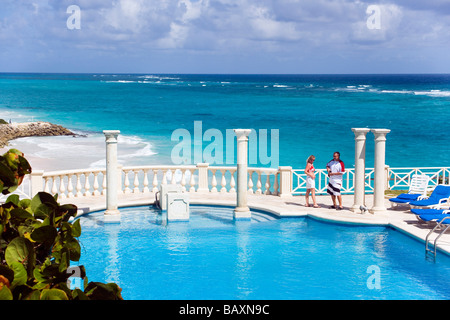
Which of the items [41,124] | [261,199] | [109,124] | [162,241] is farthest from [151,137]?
[162,241]

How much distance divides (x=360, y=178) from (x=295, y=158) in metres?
28.0

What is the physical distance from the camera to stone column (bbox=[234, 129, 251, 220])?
1444cm

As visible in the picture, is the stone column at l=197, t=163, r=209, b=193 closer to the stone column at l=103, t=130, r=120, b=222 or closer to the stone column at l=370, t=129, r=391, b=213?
the stone column at l=103, t=130, r=120, b=222

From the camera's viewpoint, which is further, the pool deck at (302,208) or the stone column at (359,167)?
the stone column at (359,167)

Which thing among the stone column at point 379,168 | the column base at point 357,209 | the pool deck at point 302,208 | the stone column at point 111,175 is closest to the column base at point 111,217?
the stone column at point 111,175

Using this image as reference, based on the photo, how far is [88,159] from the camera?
121 ft

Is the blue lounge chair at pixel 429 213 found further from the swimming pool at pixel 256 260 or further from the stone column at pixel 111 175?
the stone column at pixel 111 175

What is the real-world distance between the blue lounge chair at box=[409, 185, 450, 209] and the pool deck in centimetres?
40

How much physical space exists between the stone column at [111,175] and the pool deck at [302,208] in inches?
36.9

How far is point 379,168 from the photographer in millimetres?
14805

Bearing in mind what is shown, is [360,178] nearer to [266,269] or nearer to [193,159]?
[266,269]

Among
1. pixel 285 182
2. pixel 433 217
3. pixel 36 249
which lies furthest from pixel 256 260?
pixel 36 249

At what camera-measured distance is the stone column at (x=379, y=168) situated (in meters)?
14.6
